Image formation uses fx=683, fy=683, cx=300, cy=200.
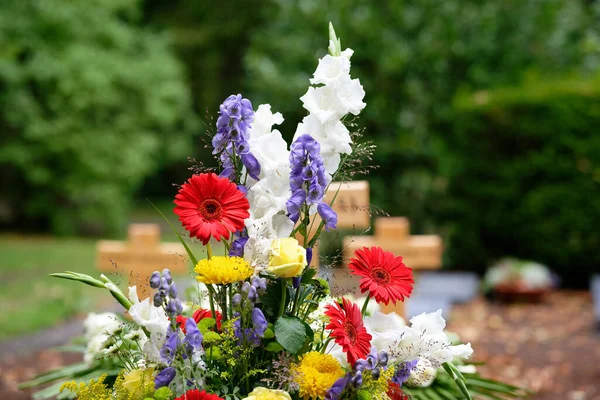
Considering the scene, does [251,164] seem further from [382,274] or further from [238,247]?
[382,274]

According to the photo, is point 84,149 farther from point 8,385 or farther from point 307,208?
point 307,208

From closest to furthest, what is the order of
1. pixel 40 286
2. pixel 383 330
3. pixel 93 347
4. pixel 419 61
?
pixel 383 330 < pixel 93 347 < pixel 40 286 < pixel 419 61

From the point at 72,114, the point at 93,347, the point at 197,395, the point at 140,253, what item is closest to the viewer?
the point at 197,395

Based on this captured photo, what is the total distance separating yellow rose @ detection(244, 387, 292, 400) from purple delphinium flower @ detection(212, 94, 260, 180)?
0.39 metres

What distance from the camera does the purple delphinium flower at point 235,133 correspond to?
1.25 metres

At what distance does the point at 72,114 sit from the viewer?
435 inches

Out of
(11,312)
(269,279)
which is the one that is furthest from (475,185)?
(269,279)

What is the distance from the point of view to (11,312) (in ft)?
20.4

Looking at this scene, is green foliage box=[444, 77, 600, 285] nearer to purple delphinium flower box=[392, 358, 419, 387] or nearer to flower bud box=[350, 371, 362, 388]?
purple delphinium flower box=[392, 358, 419, 387]

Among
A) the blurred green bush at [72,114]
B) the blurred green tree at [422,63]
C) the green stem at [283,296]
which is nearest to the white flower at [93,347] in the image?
the green stem at [283,296]

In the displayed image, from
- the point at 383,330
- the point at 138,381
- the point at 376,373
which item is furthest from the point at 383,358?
the point at 138,381

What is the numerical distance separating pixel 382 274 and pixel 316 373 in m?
0.23

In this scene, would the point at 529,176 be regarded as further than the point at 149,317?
Yes

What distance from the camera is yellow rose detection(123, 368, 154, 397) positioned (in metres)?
1.27
